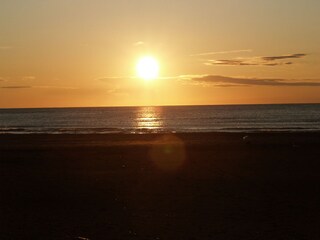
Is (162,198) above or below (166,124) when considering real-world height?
below

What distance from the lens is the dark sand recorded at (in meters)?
12.1

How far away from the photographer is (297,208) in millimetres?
14266

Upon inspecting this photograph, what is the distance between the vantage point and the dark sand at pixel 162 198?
12102 millimetres

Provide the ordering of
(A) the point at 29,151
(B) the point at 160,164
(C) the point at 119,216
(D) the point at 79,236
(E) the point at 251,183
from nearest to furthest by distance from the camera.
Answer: (D) the point at 79,236, (C) the point at 119,216, (E) the point at 251,183, (B) the point at 160,164, (A) the point at 29,151

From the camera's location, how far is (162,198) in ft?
52.0

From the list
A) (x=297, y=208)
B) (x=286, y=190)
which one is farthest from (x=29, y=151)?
(x=297, y=208)

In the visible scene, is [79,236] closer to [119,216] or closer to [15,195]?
[119,216]

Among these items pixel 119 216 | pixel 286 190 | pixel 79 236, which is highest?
pixel 286 190

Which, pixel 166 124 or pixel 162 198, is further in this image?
pixel 166 124

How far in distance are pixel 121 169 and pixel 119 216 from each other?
9.81 m

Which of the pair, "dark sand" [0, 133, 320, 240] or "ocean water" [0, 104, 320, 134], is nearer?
"dark sand" [0, 133, 320, 240]

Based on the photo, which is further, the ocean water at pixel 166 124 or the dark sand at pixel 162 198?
the ocean water at pixel 166 124

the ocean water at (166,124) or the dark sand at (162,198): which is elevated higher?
the ocean water at (166,124)

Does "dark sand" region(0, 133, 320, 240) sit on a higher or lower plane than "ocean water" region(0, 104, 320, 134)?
lower
